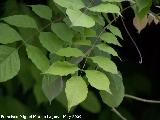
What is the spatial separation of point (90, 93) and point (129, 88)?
13.1 inches

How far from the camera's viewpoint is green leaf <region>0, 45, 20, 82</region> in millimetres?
904

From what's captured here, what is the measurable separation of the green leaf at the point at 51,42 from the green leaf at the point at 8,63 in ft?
0.26

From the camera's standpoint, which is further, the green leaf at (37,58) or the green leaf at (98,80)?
the green leaf at (37,58)

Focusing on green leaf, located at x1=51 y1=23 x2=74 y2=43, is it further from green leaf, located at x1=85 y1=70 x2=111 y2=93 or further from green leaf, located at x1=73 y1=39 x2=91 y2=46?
green leaf, located at x1=85 y1=70 x2=111 y2=93

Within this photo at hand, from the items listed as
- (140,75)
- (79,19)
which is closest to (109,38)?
(79,19)

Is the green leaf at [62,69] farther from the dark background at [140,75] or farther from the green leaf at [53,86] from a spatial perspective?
the dark background at [140,75]

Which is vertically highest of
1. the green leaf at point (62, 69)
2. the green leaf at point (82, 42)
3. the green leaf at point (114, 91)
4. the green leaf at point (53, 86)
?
the green leaf at point (62, 69)

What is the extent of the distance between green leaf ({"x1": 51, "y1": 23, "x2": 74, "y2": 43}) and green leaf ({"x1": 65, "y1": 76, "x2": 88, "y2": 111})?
0.17 metres

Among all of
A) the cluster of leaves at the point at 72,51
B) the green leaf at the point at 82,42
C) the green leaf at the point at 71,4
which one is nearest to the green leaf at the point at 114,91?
the cluster of leaves at the point at 72,51

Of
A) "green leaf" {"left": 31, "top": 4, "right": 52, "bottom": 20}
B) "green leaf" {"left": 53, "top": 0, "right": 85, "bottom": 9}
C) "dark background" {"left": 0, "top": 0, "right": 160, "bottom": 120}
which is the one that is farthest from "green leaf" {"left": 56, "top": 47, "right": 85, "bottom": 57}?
"dark background" {"left": 0, "top": 0, "right": 160, "bottom": 120}

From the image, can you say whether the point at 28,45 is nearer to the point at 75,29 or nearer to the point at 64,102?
the point at 75,29

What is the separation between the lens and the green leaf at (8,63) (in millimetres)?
904

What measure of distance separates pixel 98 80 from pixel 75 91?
0.20 feet

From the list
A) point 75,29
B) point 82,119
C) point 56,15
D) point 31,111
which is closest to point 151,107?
point 82,119
